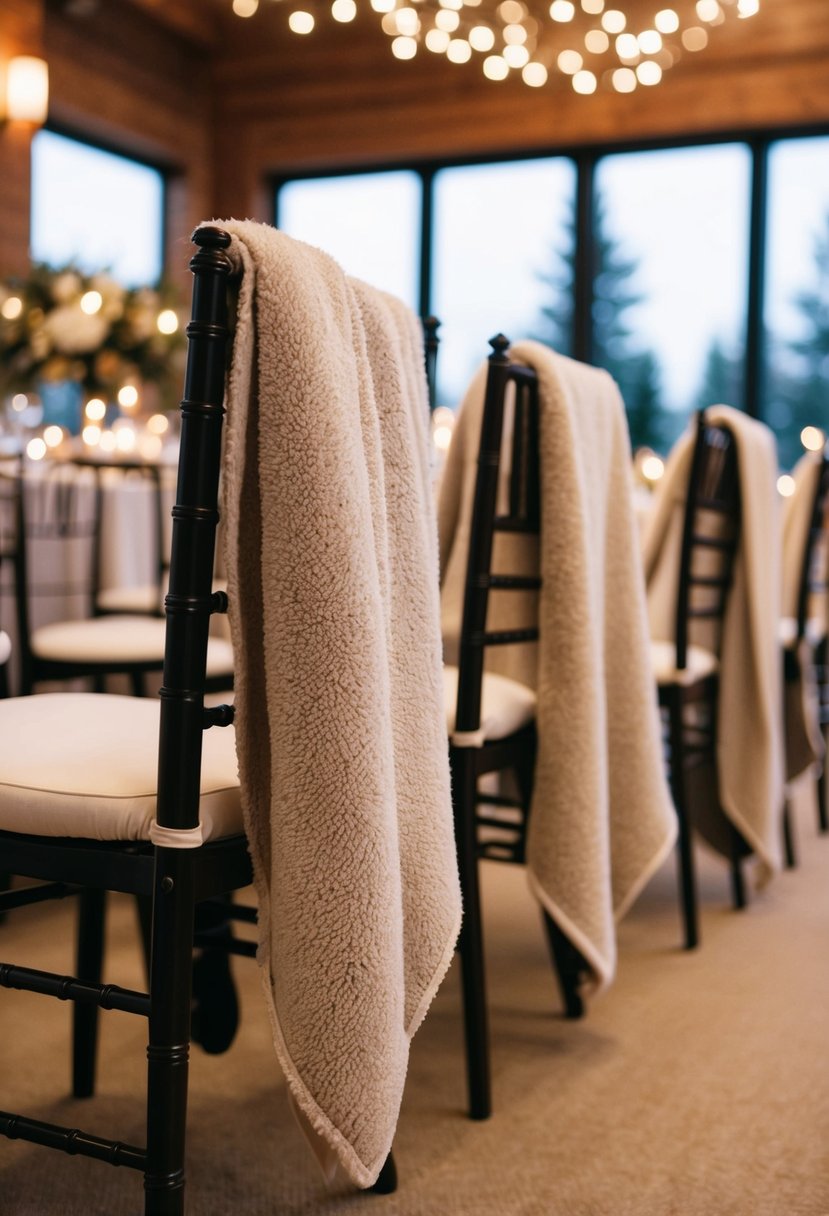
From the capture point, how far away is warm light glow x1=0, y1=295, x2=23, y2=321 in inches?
126

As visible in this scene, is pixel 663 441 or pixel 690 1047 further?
pixel 663 441

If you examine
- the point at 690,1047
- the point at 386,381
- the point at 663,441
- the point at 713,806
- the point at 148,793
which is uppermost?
the point at 663,441

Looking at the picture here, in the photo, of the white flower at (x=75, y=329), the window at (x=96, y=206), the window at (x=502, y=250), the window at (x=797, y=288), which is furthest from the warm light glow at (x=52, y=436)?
the window at (x=797, y=288)

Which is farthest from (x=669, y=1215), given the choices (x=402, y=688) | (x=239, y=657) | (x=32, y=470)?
(x=32, y=470)

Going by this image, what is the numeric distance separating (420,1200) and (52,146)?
5738mm

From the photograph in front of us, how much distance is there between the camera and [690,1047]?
1672 millimetres

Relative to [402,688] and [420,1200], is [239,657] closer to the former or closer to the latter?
[402,688]

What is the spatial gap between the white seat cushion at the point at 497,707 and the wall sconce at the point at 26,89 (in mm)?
4004

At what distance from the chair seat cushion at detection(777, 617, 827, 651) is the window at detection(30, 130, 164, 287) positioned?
366cm

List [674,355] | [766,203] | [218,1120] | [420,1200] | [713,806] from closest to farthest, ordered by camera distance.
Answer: [420,1200] → [218,1120] → [713,806] → [766,203] → [674,355]

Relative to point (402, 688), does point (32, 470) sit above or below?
above

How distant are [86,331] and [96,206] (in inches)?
137

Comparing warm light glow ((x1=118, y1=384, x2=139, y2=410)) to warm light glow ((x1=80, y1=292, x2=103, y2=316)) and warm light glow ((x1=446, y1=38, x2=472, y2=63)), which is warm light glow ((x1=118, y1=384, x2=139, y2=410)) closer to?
warm light glow ((x1=80, y1=292, x2=103, y2=316))

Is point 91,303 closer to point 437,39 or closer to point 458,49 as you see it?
point 437,39
